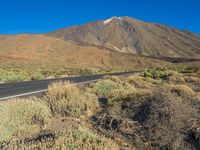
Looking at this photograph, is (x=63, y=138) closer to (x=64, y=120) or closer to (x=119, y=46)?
(x=64, y=120)

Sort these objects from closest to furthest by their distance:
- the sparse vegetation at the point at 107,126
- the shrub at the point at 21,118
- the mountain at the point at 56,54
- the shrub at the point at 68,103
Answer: the sparse vegetation at the point at 107,126
the shrub at the point at 21,118
the shrub at the point at 68,103
the mountain at the point at 56,54

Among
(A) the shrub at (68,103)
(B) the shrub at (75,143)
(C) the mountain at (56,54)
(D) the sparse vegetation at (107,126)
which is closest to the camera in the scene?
(B) the shrub at (75,143)

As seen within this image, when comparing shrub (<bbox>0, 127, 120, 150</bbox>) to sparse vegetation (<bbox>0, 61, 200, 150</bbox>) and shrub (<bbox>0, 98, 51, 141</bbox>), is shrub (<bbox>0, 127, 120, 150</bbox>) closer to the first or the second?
sparse vegetation (<bbox>0, 61, 200, 150</bbox>)

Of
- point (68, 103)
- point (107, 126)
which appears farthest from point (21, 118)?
point (107, 126)

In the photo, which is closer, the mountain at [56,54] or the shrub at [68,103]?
the shrub at [68,103]

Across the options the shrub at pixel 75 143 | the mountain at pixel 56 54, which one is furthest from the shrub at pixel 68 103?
the mountain at pixel 56 54

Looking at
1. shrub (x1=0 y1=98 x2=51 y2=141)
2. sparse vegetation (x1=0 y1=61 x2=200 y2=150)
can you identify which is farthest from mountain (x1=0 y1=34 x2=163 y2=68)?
shrub (x1=0 y1=98 x2=51 y2=141)

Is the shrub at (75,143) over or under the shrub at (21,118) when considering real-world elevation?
over

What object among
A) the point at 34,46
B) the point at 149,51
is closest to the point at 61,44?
the point at 34,46

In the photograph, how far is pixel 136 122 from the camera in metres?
7.07

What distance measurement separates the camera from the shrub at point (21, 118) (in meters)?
6.65

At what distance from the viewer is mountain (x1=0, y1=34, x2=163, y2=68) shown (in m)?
87.0

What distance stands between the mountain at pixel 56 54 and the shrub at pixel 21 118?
73.3m

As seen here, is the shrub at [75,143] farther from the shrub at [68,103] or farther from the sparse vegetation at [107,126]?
the shrub at [68,103]
